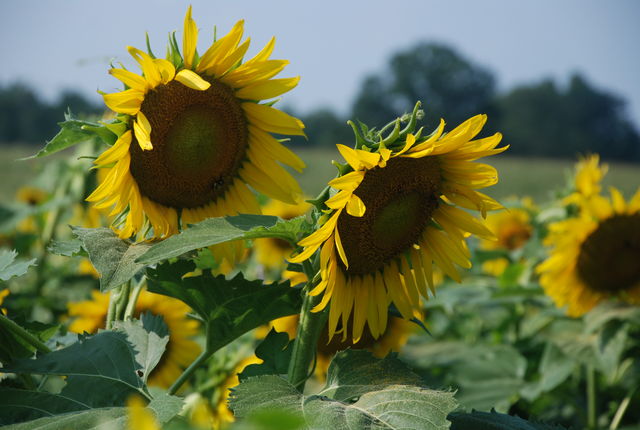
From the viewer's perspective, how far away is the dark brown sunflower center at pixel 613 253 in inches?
103

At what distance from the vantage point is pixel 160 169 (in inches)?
50.4

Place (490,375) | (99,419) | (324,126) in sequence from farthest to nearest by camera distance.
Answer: (324,126), (490,375), (99,419)

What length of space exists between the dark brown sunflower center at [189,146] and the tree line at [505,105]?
148 feet

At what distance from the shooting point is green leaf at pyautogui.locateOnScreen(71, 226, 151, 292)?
939mm

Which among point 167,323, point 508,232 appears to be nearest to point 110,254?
point 167,323

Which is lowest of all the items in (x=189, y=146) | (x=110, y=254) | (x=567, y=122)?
(x=567, y=122)

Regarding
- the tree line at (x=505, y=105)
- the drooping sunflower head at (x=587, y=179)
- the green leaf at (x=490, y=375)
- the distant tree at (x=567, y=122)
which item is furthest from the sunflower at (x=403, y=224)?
the distant tree at (x=567, y=122)

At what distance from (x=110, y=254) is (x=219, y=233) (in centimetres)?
20

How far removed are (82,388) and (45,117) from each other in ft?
135

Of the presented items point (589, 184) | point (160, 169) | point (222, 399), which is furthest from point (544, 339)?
point (160, 169)

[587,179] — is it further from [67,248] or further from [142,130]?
[67,248]

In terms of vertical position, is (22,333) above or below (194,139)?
below

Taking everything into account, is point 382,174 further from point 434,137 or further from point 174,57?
point 174,57

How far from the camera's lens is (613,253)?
8.64 ft
